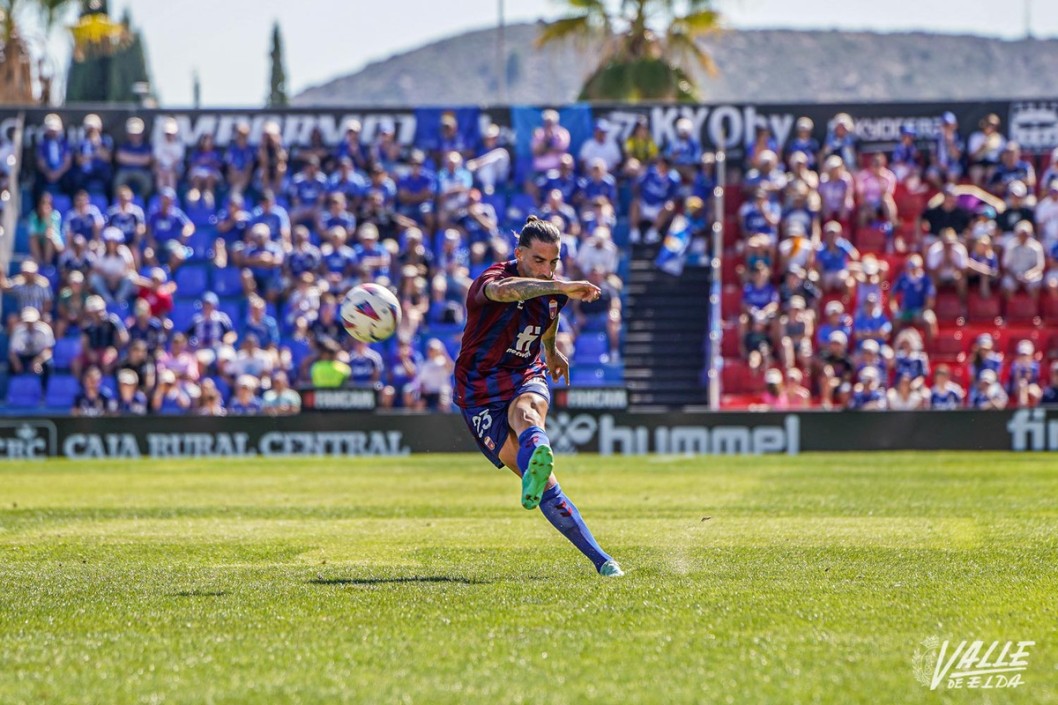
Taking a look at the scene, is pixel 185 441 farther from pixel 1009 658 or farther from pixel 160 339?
pixel 1009 658

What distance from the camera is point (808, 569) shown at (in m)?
8.79

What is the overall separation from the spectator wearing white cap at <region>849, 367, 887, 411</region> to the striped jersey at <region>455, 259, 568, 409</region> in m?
14.9

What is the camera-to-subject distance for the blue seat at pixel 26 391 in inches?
977

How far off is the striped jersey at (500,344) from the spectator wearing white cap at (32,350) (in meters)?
17.5

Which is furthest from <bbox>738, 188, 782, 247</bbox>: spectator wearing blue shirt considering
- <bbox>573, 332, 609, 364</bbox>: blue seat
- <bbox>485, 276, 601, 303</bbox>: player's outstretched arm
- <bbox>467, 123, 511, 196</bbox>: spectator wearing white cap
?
<bbox>485, 276, 601, 303</bbox>: player's outstretched arm

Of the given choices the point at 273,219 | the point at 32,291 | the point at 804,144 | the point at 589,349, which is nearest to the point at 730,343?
the point at 589,349

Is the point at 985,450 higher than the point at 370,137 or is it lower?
lower

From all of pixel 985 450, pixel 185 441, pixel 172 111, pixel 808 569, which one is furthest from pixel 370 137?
pixel 808 569

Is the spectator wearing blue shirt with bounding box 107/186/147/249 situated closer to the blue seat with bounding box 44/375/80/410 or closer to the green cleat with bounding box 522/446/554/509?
the blue seat with bounding box 44/375/80/410

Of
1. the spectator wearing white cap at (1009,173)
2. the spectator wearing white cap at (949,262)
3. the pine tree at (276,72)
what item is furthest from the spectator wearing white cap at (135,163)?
the pine tree at (276,72)

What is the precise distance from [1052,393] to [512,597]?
1751cm

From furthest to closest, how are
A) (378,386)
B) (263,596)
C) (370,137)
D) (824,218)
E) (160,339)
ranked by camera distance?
(370,137) → (824,218) → (160,339) → (378,386) → (263,596)

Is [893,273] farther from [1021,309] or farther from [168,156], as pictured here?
[168,156]

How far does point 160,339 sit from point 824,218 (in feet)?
37.8
